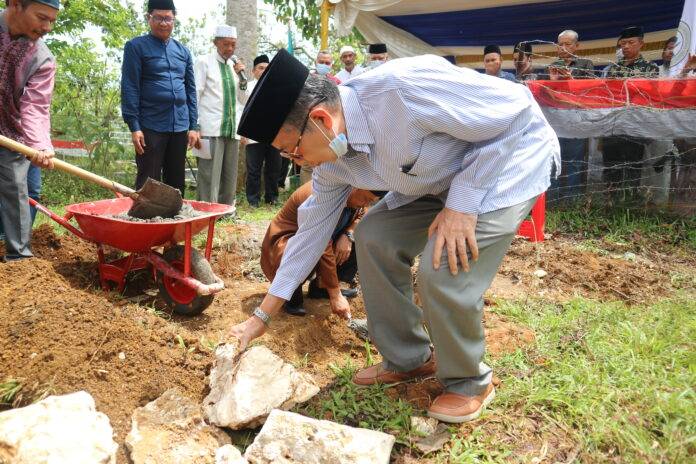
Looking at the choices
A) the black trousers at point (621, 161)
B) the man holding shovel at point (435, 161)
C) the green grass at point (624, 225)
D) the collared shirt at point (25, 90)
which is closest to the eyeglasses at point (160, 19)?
the collared shirt at point (25, 90)

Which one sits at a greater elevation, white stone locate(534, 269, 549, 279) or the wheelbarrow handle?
the wheelbarrow handle

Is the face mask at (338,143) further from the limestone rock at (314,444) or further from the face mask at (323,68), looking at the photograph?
the face mask at (323,68)

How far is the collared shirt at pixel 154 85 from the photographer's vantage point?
4.84 meters

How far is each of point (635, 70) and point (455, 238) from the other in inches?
188

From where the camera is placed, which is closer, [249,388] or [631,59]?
[249,388]

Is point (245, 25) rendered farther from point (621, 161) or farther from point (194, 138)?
point (621, 161)

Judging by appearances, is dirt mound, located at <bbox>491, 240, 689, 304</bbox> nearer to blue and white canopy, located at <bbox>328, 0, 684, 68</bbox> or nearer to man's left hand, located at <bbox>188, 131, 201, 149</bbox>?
man's left hand, located at <bbox>188, 131, 201, 149</bbox>

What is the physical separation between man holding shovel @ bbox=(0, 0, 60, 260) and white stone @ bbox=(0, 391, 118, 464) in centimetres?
206

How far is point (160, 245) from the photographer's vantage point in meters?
3.57

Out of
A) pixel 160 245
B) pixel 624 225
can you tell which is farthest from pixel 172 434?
pixel 624 225

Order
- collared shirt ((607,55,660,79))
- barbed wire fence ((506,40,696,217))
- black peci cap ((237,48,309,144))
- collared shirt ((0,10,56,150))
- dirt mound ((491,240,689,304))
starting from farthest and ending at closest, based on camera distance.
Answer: collared shirt ((607,55,660,79)) < barbed wire fence ((506,40,696,217)) < dirt mound ((491,240,689,304)) < collared shirt ((0,10,56,150)) < black peci cap ((237,48,309,144))

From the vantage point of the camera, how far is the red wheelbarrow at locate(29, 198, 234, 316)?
3240mm

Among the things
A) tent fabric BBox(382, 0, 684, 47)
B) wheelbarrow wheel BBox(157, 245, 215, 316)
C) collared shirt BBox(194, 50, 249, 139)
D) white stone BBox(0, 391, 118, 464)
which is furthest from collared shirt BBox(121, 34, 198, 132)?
tent fabric BBox(382, 0, 684, 47)

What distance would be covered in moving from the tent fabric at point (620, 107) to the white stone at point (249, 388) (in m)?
4.40
